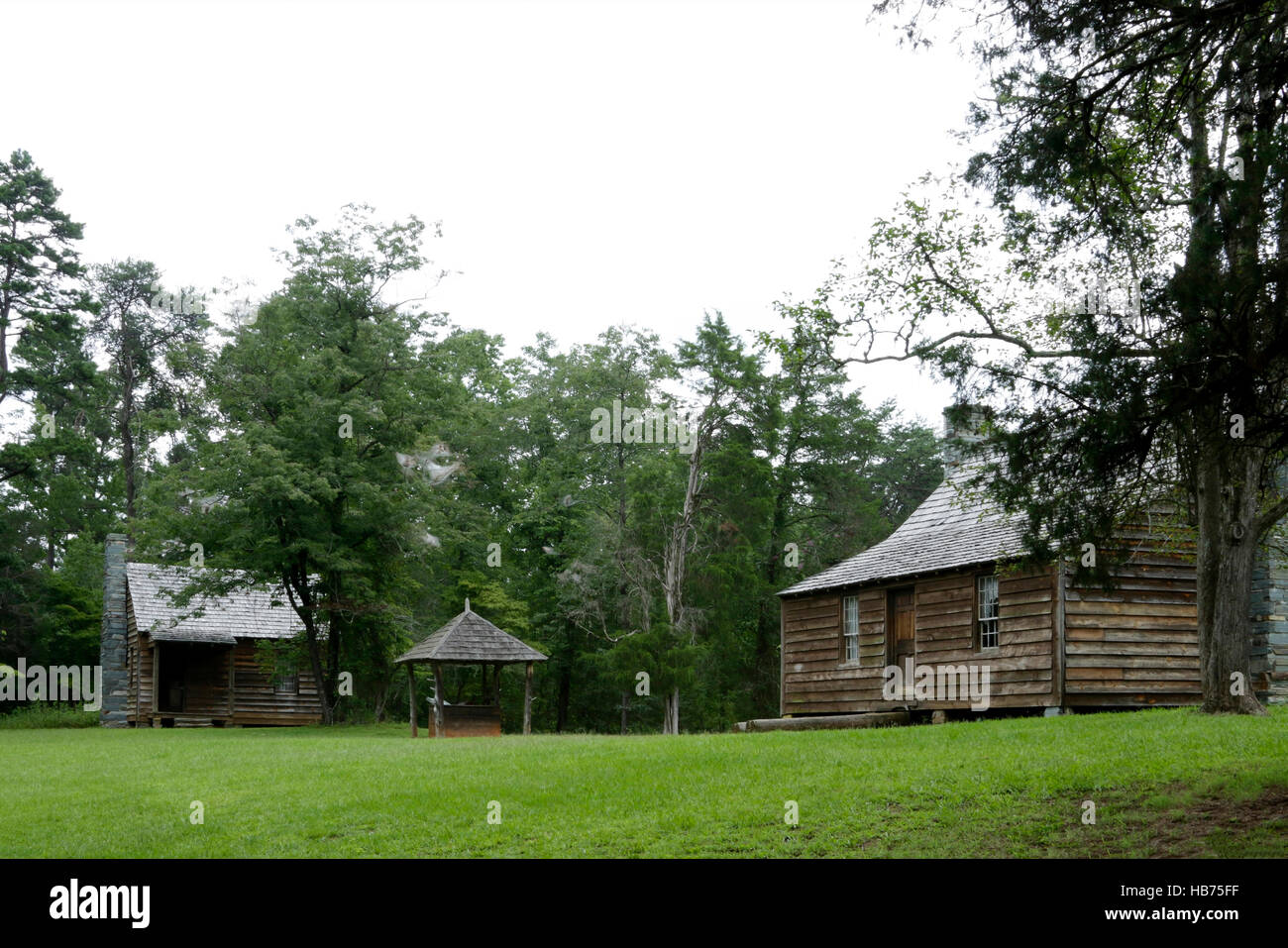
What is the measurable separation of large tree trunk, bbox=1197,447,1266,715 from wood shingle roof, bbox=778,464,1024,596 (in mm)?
4005

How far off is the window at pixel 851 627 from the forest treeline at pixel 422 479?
4.33 m

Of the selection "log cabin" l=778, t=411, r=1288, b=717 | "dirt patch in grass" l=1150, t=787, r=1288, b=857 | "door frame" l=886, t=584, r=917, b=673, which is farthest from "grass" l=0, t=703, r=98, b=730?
"dirt patch in grass" l=1150, t=787, r=1288, b=857

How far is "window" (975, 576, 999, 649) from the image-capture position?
24250 millimetres

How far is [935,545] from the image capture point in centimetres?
2639

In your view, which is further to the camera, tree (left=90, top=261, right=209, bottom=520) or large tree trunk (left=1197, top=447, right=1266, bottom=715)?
tree (left=90, top=261, right=209, bottom=520)

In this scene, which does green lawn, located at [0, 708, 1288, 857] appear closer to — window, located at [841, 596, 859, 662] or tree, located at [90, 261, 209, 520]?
window, located at [841, 596, 859, 662]

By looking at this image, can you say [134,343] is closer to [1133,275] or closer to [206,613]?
[206,613]

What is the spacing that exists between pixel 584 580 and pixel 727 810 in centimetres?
2804

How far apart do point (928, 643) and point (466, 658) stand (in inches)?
418

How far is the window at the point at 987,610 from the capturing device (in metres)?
24.2

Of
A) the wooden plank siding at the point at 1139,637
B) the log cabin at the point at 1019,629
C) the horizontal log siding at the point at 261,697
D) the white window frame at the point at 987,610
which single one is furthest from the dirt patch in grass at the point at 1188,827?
the horizontal log siding at the point at 261,697

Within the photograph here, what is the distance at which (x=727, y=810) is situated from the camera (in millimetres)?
12695

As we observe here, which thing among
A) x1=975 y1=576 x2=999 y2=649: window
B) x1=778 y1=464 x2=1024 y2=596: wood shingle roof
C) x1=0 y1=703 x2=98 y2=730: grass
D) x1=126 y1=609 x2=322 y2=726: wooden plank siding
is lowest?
x1=0 y1=703 x2=98 y2=730: grass

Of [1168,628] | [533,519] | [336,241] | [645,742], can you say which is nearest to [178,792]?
[645,742]
